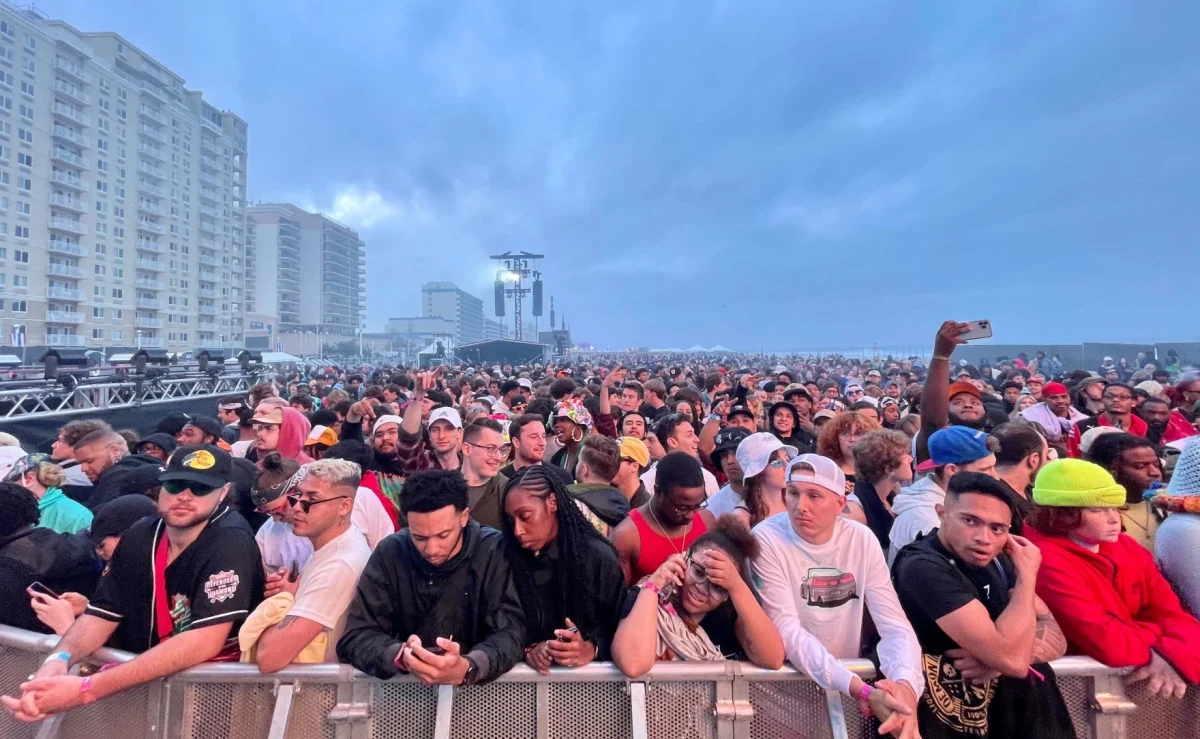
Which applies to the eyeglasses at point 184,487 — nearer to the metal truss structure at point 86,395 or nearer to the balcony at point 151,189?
the metal truss structure at point 86,395

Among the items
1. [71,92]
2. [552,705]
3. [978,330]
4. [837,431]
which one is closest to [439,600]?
[552,705]

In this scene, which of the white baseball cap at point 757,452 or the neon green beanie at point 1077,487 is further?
the white baseball cap at point 757,452

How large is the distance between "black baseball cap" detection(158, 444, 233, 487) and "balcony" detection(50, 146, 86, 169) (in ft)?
216

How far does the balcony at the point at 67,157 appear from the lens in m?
48.3

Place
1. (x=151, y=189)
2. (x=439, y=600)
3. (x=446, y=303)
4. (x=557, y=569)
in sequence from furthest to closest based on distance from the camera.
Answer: (x=446, y=303) → (x=151, y=189) → (x=557, y=569) → (x=439, y=600)

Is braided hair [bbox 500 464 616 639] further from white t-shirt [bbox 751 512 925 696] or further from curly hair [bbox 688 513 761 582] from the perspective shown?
white t-shirt [bbox 751 512 925 696]

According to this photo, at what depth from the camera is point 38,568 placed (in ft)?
9.03

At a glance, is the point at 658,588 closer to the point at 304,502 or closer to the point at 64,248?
the point at 304,502

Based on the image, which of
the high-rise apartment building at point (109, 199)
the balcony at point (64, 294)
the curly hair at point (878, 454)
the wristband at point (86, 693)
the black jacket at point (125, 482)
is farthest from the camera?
the balcony at point (64, 294)

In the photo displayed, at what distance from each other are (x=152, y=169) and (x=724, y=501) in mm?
76442

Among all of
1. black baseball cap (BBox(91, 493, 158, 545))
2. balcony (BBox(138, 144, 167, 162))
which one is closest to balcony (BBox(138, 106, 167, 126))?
balcony (BBox(138, 144, 167, 162))

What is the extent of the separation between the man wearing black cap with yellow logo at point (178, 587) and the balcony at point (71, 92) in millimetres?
67740

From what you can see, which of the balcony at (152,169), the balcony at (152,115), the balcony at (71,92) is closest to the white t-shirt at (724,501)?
the balcony at (71,92)

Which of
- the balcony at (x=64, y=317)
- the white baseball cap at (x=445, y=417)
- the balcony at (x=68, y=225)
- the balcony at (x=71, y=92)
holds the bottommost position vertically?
the white baseball cap at (x=445, y=417)
